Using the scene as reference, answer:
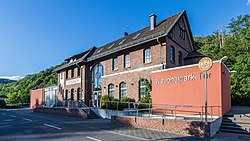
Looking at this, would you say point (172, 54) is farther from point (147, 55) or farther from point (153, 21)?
point (153, 21)

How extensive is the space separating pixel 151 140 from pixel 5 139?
6.46m

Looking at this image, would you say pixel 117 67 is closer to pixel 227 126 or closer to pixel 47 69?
pixel 227 126

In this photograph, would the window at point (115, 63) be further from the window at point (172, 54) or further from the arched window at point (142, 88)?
the window at point (172, 54)

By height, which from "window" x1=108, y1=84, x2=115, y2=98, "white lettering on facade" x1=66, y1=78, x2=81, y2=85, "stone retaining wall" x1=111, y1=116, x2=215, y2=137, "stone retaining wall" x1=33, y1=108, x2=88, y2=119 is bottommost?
"stone retaining wall" x1=33, y1=108, x2=88, y2=119

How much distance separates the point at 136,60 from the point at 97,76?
732cm

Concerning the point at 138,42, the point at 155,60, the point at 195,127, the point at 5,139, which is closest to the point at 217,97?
the point at 195,127

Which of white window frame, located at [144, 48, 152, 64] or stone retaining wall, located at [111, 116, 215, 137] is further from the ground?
white window frame, located at [144, 48, 152, 64]

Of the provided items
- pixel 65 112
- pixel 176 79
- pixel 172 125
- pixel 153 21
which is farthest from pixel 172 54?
pixel 65 112

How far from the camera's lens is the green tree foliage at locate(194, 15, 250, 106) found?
23.7m

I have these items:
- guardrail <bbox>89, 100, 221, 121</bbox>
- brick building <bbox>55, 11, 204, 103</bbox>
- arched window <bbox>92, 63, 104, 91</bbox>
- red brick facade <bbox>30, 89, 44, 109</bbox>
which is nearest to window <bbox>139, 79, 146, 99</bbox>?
brick building <bbox>55, 11, 204, 103</bbox>

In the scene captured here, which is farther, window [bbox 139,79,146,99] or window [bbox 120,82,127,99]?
window [bbox 120,82,127,99]

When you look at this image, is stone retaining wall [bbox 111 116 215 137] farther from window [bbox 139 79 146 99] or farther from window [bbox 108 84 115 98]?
window [bbox 108 84 115 98]

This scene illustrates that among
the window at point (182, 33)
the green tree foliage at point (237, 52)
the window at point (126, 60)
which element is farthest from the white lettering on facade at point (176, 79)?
the green tree foliage at point (237, 52)

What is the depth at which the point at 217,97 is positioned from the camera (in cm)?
1217
